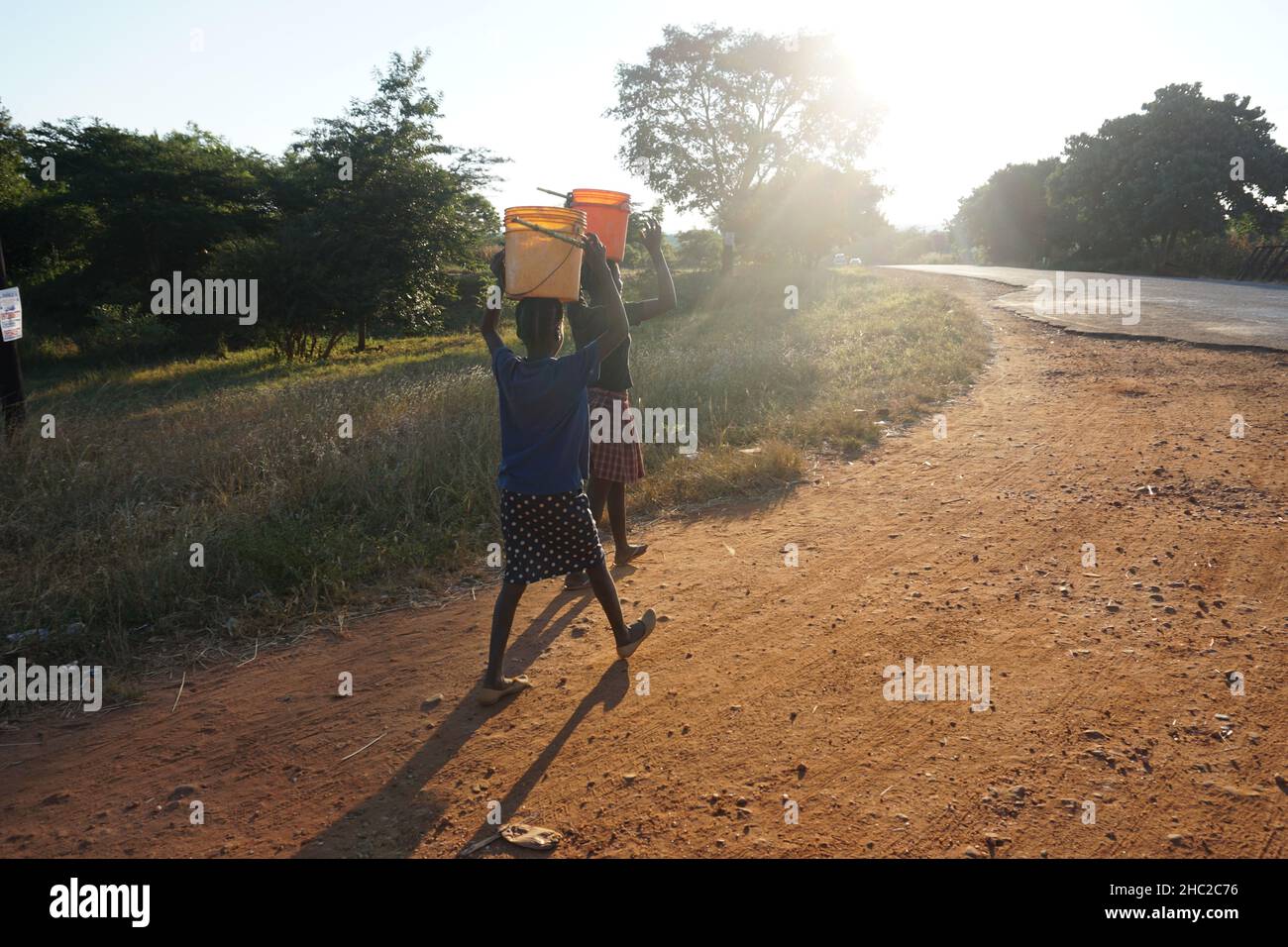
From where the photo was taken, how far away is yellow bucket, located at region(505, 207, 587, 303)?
304 centimetres

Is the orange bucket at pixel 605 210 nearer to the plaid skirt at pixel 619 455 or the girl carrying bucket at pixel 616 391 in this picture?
the girl carrying bucket at pixel 616 391

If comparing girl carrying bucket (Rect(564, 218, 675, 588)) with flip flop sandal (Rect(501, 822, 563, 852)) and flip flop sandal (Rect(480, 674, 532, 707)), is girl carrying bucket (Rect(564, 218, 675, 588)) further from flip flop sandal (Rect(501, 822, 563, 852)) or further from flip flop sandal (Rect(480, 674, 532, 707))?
flip flop sandal (Rect(501, 822, 563, 852))

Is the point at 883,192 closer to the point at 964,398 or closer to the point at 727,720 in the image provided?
the point at 964,398

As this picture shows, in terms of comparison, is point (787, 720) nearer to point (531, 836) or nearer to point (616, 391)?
point (531, 836)

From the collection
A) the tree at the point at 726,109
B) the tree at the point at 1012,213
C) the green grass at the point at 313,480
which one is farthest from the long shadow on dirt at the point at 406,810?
the tree at the point at 1012,213

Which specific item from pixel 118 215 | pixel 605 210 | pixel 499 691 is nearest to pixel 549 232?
pixel 605 210

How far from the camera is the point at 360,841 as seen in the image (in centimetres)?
248

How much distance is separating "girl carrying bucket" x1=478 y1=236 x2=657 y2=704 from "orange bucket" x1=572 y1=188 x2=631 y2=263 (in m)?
0.87

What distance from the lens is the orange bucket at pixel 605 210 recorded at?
396 cm

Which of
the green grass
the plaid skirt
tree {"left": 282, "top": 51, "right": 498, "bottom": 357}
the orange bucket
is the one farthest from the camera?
tree {"left": 282, "top": 51, "right": 498, "bottom": 357}

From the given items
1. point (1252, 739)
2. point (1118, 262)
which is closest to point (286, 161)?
point (1252, 739)

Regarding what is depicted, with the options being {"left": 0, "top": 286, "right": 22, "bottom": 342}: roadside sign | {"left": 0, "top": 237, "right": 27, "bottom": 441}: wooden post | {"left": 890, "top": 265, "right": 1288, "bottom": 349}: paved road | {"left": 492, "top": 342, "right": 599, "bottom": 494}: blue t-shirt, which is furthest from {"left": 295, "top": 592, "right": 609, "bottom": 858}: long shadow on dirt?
{"left": 890, "top": 265, "right": 1288, "bottom": 349}: paved road

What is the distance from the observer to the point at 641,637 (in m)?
3.56

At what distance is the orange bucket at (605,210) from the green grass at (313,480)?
81.4 inches
